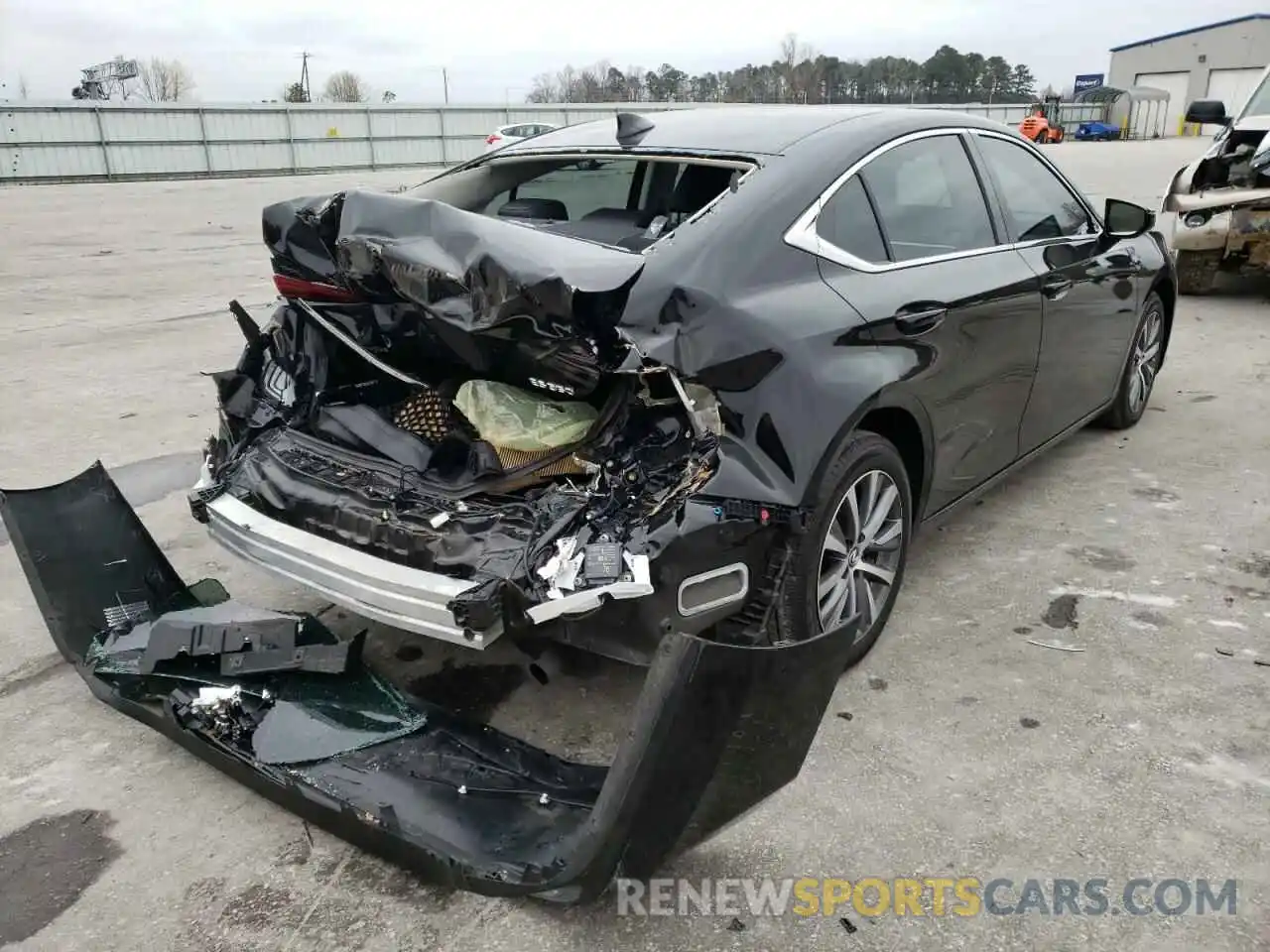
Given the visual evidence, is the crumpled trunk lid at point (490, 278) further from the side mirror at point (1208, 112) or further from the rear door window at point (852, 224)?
the side mirror at point (1208, 112)

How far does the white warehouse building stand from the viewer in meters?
57.2

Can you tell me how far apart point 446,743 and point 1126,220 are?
3826mm

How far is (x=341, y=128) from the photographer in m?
33.3

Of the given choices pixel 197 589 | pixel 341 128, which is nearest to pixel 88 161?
pixel 341 128

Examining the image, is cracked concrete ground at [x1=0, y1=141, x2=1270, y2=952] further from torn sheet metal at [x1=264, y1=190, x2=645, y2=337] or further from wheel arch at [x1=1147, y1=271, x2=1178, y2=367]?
torn sheet metal at [x1=264, y1=190, x2=645, y2=337]

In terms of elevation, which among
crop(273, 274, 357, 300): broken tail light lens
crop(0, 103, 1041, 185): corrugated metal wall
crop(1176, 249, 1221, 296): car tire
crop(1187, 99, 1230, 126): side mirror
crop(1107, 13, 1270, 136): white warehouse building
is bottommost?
crop(1176, 249, 1221, 296): car tire

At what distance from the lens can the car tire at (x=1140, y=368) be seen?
5098 mm

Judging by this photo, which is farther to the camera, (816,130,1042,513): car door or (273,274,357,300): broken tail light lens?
(273,274,357,300): broken tail light lens

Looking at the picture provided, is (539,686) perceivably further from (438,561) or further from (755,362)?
(755,362)

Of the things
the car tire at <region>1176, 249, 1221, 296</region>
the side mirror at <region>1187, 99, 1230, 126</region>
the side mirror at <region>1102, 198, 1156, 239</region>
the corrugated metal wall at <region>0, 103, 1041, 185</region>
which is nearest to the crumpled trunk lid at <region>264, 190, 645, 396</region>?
the side mirror at <region>1102, 198, 1156, 239</region>

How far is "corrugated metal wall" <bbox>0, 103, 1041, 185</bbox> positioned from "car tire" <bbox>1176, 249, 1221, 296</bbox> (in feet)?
71.9

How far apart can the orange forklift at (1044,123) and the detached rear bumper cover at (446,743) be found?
159 feet

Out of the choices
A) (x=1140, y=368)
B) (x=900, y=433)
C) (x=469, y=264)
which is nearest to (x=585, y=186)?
(x=469, y=264)

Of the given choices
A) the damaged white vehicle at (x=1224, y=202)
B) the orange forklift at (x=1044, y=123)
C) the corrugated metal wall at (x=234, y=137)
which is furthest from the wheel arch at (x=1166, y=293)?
the orange forklift at (x=1044, y=123)
